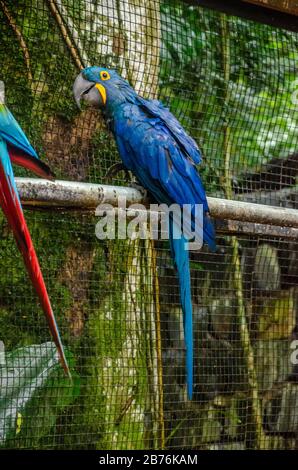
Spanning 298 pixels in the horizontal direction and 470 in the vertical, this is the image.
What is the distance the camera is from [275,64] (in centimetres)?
213

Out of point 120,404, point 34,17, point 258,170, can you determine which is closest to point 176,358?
point 120,404

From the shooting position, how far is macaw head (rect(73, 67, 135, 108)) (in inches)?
60.1

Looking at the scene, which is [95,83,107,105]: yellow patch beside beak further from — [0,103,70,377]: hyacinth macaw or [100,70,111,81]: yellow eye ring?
[0,103,70,377]: hyacinth macaw

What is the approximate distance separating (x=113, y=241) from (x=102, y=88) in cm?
52

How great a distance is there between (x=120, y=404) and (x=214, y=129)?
2.68 feet

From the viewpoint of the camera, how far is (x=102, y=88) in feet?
5.06

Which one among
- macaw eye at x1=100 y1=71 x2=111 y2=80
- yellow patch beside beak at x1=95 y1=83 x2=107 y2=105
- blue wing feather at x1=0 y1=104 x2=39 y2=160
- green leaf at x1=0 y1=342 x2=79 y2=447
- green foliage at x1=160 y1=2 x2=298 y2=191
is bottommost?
green leaf at x1=0 y1=342 x2=79 y2=447

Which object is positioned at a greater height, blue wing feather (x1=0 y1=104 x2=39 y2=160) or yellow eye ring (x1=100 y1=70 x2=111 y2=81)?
yellow eye ring (x1=100 y1=70 x2=111 y2=81)

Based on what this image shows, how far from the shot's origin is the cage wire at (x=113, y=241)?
1.79 metres

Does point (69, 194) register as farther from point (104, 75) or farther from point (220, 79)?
point (220, 79)

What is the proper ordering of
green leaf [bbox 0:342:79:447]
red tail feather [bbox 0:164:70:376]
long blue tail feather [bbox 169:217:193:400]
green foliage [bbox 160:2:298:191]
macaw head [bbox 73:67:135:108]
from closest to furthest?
1. red tail feather [bbox 0:164:70:376]
2. long blue tail feather [bbox 169:217:193:400]
3. macaw head [bbox 73:67:135:108]
4. green leaf [bbox 0:342:79:447]
5. green foliage [bbox 160:2:298:191]

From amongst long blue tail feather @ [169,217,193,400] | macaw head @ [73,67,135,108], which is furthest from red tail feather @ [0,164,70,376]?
macaw head @ [73,67,135,108]

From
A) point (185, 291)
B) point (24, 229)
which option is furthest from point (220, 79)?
point (24, 229)

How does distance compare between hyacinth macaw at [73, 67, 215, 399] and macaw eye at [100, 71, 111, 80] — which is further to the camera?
macaw eye at [100, 71, 111, 80]
